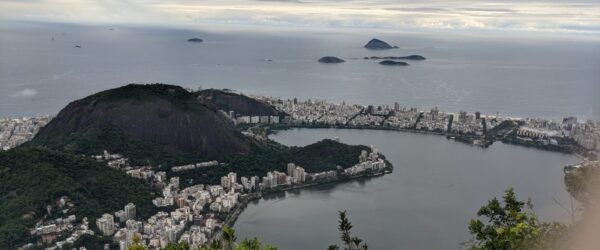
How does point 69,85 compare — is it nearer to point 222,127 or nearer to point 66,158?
point 222,127

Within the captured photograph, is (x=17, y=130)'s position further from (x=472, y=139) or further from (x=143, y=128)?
(x=472, y=139)

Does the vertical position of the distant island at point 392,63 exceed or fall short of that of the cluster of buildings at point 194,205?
it exceeds it

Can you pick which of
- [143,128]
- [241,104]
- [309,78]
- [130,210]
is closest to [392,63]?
[309,78]

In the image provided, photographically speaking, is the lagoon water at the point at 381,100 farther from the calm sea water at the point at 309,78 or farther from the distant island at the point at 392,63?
the distant island at the point at 392,63

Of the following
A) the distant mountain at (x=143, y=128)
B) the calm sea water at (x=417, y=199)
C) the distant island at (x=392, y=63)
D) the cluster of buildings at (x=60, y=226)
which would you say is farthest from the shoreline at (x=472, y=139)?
the distant island at (x=392, y=63)

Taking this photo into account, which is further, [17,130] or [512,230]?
[17,130]

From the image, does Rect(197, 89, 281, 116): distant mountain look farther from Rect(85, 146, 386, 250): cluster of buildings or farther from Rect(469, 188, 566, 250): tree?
Rect(469, 188, 566, 250): tree
